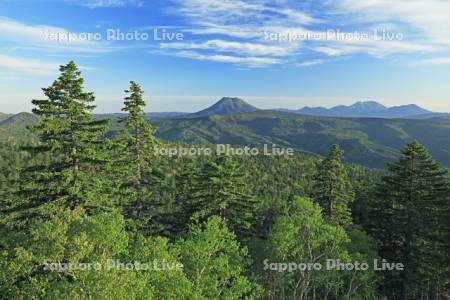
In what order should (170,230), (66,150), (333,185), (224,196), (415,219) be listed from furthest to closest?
(333,185)
(170,230)
(224,196)
(415,219)
(66,150)

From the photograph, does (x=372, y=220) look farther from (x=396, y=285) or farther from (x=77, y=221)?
(x=77, y=221)

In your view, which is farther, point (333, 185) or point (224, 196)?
point (333, 185)

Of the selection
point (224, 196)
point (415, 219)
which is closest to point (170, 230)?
point (224, 196)

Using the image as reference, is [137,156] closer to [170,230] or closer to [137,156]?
[137,156]

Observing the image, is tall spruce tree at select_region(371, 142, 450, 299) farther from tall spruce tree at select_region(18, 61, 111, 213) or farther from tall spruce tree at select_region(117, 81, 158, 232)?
tall spruce tree at select_region(18, 61, 111, 213)

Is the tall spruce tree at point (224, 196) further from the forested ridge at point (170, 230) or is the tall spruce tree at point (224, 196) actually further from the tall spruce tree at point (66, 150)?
the tall spruce tree at point (66, 150)

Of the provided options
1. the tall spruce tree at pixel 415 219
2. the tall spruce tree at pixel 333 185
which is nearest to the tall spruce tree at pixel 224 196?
the tall spruce tree at pixel 333 185

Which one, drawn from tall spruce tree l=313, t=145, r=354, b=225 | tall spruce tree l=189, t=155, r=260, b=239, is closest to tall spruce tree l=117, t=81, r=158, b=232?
tall spruce tree l=189, t=155, r=260, b=239
